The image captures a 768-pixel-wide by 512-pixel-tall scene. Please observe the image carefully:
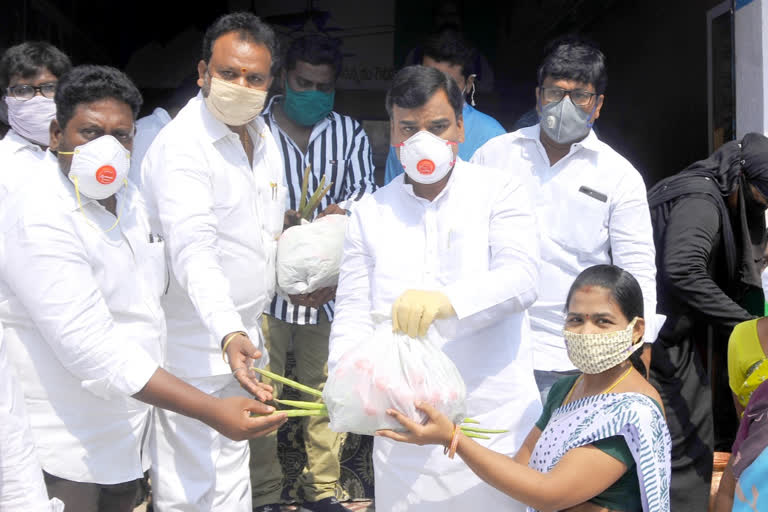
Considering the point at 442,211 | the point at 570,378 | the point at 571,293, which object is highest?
the point at 442,211

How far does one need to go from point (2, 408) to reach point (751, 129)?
12.9 feet

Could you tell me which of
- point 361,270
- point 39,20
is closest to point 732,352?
point 361,270

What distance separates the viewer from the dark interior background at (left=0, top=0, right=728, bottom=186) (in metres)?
5.82

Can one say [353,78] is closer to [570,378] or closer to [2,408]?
[570,378]

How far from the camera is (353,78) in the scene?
7988mm

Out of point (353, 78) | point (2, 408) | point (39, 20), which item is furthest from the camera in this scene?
point (353, 78)

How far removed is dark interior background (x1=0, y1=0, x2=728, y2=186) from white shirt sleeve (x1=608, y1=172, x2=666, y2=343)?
236 cm

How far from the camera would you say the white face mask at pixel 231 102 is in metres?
3.01

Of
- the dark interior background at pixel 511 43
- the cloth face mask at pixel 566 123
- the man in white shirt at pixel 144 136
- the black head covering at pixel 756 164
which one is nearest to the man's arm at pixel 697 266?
the black head covering at pixel 756 164

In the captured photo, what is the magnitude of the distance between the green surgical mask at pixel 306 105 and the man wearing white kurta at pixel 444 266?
52.1 inches

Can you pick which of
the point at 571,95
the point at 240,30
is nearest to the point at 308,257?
the point at 240,30

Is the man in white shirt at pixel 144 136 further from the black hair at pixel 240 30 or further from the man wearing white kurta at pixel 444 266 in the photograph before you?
→ the man wearing white kurta at pixel 444 266

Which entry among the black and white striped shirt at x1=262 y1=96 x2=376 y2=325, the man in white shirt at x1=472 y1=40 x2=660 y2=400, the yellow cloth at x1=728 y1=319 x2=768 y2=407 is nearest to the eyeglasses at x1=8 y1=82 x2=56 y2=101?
the black and white striped shirt at x1=262 y1=96 x2=376 y2=325

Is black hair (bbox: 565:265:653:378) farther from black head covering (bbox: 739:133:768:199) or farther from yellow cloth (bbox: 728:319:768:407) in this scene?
black head covering (bbox: 739:133:768:199)
